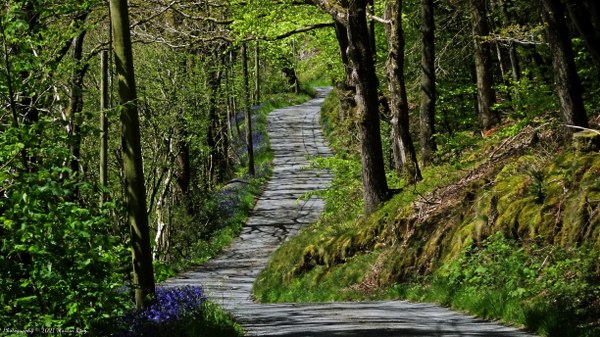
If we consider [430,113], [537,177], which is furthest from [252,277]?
[537,177]

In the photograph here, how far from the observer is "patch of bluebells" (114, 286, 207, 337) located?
8.77 m

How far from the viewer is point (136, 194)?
31.2 feet

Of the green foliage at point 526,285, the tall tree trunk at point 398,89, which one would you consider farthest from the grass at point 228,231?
the tall tree trunk at point 398,89

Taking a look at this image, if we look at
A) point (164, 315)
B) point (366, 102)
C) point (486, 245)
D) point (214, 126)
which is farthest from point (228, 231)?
point (164, 315)

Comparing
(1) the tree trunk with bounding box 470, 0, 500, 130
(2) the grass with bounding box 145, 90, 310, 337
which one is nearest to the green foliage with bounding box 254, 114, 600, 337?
(1) the tree trunk with bounding box 470, 0, 500, 130

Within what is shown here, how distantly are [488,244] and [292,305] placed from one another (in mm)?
4413

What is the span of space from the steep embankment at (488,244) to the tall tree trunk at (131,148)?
478 cm

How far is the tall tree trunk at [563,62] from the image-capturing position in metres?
12.1

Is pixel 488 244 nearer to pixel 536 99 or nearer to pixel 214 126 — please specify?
pixel 536 99

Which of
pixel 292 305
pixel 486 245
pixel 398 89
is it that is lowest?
pixel 292 305

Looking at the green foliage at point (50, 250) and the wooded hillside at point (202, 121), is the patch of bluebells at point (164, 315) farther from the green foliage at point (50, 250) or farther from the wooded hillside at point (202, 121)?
the green foliage at point (50, 250)

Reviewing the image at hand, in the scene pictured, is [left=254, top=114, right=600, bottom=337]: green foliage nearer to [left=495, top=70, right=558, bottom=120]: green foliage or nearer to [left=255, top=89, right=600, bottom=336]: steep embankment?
[left=255, top=89, right=600, bottom=336]: steep embankment

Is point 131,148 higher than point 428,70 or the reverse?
the reverse

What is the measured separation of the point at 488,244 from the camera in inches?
513
